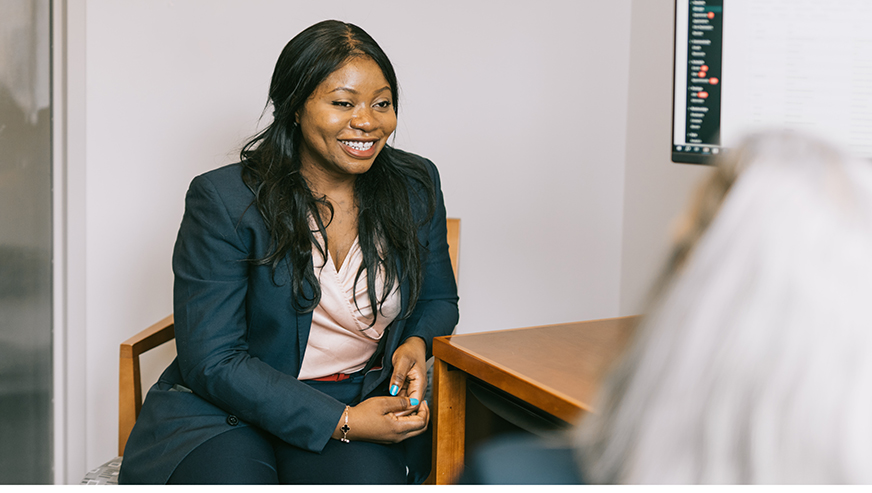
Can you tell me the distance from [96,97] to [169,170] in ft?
0.88

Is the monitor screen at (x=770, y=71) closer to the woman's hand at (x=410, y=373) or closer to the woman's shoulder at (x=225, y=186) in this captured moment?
the woman's hand at (x=410, y=373)

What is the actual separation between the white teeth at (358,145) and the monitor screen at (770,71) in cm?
62

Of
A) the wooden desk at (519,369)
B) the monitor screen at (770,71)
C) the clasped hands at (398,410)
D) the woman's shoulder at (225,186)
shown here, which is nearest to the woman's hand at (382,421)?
the clasped hands at (398,410)

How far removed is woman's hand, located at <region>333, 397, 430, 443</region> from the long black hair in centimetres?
21

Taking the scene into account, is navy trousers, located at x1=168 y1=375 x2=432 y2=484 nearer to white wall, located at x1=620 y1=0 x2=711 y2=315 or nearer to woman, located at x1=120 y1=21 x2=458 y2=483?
woman, located at x1=120 y1=21 x2=458 y2=483

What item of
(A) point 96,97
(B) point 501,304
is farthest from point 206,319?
(B) point 501,304

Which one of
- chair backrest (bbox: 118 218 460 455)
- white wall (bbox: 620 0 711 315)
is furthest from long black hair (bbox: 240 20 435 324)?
white wall (bbox: 620 0 711 315)

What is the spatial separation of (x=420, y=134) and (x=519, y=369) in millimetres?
1338

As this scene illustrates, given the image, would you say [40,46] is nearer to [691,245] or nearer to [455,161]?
[455,161]

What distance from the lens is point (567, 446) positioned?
0.75m

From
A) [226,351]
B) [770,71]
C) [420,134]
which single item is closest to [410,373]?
[226,351]

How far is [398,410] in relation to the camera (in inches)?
53.6

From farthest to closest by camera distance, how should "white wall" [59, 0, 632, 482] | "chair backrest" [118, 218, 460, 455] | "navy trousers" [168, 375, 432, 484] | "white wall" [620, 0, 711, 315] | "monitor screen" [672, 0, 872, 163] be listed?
"white wall" [620, 0, 711, 315], "white wall" [59, 0, 632, 482], "chair backrest" [118, 218, 460, 455], "navy trousers" [168, 375, 432, 484], "monitor screen" [672, 0, 872, 163]

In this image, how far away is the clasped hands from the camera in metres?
1.32
